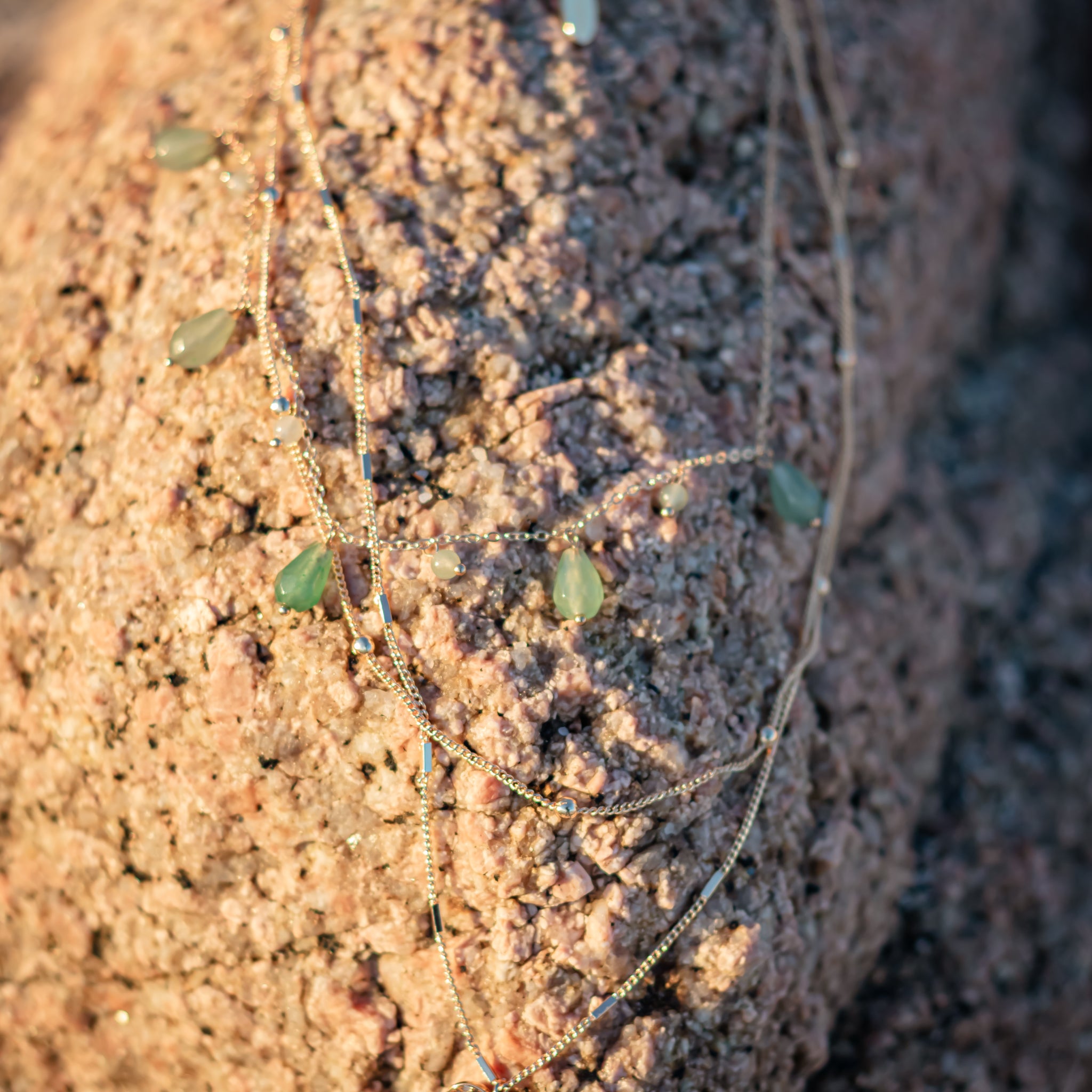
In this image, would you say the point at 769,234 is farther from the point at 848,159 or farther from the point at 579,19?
the point at 579,19

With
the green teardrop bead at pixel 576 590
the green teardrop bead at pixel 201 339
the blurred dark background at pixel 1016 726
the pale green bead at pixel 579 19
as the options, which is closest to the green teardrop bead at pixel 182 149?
the green teardrop bead at pixel 201 339

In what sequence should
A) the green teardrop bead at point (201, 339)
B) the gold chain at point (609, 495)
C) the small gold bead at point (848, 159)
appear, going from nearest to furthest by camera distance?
the gold chain at point (609, 495) < the green teardrop bead at point (201, 339) < the small gold bead at point (848, 159)

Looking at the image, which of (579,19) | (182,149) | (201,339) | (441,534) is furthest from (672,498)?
(182,149)

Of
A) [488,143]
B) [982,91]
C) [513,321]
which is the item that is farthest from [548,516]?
[982,91]

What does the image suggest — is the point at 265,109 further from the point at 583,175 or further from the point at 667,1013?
the point at 667,1013

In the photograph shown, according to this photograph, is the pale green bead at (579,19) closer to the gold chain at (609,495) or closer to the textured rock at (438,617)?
the textured rock at (438,617)

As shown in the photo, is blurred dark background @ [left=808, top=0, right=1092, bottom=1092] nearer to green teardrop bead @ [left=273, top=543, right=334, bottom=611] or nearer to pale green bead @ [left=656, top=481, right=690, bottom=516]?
pale green bead @ [left=656, top=481, right=690, bottom=516]
